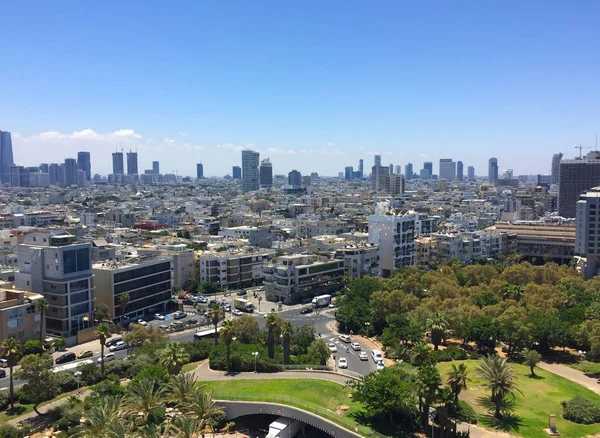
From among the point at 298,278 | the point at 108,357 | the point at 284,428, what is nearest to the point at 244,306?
the point at 298,278

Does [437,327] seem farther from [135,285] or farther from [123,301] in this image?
[135,285]

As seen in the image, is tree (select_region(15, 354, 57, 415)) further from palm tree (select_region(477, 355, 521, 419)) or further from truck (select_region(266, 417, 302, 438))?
palm tree (select_region(477, 355, 521, 419))

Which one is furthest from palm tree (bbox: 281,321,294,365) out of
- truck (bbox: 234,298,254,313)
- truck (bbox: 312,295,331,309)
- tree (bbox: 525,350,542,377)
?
truck (bbox: 312,295,331,309)

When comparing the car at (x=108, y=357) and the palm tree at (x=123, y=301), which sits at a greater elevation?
the palm tree at (x=123, y=301)

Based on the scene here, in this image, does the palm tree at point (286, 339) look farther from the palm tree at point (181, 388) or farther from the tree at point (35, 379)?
the tree at point (35, 379)

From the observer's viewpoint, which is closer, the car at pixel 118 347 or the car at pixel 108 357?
the car at pixel 108 357

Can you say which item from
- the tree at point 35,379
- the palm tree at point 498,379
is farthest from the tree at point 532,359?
the tree at point 35,379
